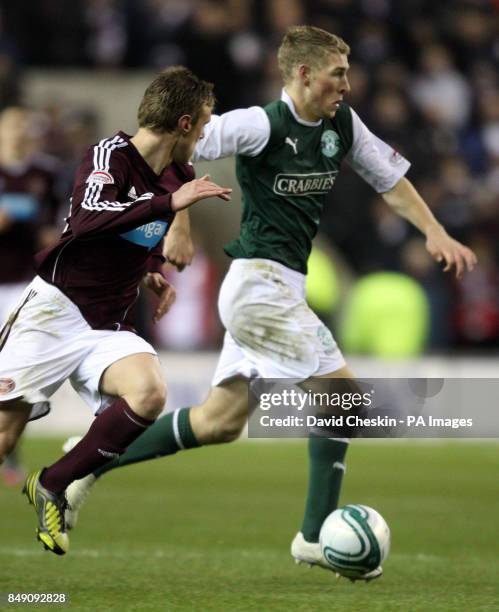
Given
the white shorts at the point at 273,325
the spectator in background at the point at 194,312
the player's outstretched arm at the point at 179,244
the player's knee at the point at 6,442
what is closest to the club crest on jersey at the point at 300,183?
the white shorts at the point at 273,325

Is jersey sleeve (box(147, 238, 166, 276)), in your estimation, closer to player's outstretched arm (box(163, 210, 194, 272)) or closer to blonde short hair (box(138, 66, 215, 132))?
player's outstretched arm (box(163, 210, 194, 272))

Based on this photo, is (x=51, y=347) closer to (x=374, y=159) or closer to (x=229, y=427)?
(x=229, y=427)

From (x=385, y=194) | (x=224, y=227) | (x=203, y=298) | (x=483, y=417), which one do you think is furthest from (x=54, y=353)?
(x=224, y=227)

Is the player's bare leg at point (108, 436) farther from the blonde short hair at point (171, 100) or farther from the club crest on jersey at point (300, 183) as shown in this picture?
the club crest on jersey at point (300, 183)

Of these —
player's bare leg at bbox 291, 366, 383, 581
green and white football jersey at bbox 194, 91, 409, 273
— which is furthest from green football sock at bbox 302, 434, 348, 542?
green and white football jersey at bbox 194, 91, 409, 273

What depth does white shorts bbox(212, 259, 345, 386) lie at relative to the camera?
651 centimetres

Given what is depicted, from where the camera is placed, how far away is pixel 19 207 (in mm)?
9586

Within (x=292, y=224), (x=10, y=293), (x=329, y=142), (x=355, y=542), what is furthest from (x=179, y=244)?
(x=10, y=293)

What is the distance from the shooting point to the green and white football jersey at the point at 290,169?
6469 millimetres

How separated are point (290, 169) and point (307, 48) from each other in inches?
21.3

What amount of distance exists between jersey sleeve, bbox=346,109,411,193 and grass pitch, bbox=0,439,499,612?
1783 mm

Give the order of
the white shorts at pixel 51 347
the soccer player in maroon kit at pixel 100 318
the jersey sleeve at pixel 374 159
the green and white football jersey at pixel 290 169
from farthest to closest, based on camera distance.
A: the jersey sleeve at pixel 374 159 < the green and white football jersey at pixel 290 169 < the white shorts at pixel 51 347 < the soccer player in maroon kit at pixel 100 318

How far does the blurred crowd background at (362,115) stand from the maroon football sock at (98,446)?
7.99m

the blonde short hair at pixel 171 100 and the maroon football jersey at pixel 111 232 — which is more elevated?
the blonde short hair at pixel 171 100
